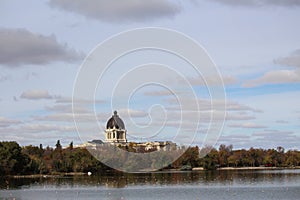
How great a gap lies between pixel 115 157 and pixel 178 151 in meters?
27.1

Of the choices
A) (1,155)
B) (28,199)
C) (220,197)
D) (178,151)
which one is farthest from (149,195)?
(178,151)

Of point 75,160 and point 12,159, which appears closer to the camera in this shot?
point 12,159

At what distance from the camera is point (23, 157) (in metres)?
130

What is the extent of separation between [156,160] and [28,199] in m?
98.1

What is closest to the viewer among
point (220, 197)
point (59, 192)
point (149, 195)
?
point (220, 197)

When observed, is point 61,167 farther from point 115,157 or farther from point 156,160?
point 156,160

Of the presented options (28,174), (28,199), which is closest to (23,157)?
(28,174)

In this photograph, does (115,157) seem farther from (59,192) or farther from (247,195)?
(247,195)

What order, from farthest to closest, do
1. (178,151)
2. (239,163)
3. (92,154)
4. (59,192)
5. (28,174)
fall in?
(239,163) < (178,151) < (92,154) < (28,174) < (59,192)

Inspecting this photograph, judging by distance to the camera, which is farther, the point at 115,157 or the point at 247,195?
the point at 115,157

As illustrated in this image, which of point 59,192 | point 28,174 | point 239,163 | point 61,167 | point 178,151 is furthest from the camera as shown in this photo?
point 239,163

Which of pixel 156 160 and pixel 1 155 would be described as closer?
pixel 1 155

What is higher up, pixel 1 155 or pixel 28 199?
pixel 1 155

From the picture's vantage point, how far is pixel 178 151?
580 ft
